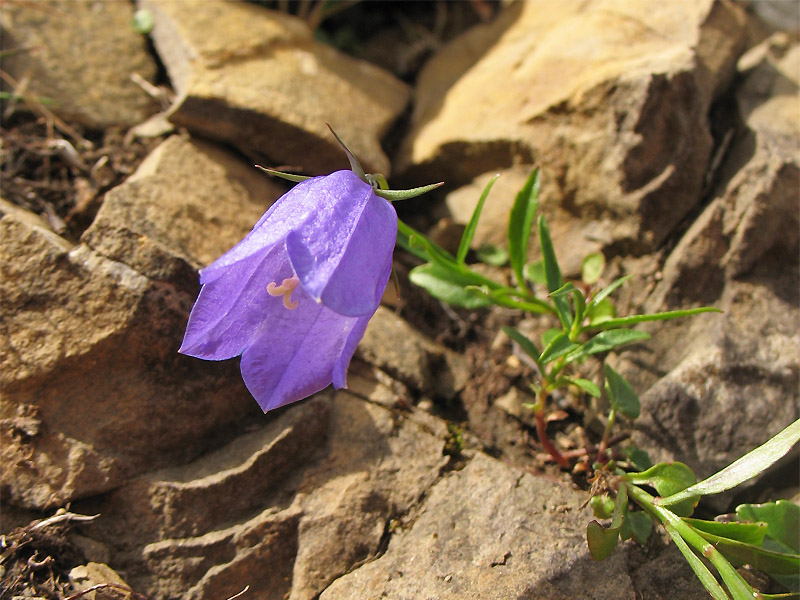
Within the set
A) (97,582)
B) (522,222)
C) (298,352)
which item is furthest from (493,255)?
(97,582)

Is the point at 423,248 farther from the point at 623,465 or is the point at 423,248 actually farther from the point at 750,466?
the point at 750,466

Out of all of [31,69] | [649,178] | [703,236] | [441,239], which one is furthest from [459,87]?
[31,69]

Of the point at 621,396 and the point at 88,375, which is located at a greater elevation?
the point at 88,375

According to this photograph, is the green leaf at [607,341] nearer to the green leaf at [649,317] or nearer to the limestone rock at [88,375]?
the green leaf at [649,317]

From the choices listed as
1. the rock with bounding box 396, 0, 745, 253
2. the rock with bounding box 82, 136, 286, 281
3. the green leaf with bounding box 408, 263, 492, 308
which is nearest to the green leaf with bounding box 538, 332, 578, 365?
the green leaf with bounding box 408, 263, 492, 308

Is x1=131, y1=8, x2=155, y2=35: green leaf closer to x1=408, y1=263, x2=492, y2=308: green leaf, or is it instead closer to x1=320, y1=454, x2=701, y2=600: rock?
x1=408, y1=263, x2=492, y2=308: green leaf

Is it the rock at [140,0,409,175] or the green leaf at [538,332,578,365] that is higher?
the rock at [140,0,409,175]

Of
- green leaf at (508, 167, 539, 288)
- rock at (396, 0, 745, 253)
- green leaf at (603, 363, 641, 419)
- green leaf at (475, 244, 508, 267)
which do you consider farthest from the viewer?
green leaf at (475, 244, 508, 267)

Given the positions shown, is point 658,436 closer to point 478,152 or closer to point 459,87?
point 478,152

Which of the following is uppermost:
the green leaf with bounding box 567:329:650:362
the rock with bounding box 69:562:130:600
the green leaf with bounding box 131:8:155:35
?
the green leaf with bounding box 131:8:155:35
